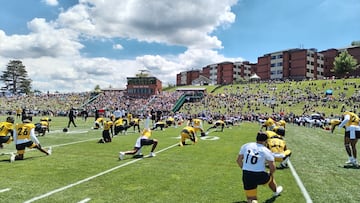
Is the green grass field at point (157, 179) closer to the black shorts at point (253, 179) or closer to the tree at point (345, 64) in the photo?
the black shorts at point (253, 179)

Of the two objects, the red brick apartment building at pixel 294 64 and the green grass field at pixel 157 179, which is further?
the red brick apartment building at pixel 294 64

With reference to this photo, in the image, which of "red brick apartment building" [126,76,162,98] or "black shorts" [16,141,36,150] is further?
"red brick apartment building" [126,76,162,98]

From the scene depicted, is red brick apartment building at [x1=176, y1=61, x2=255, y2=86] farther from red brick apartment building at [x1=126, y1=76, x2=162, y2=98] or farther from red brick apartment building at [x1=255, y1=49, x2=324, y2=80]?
red brick apartment building at [x1=126, y1=76, x2=162, y2=98]

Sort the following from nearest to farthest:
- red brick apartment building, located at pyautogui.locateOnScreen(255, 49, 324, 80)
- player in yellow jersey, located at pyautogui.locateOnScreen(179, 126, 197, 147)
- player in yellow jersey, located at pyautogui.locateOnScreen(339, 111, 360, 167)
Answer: player in yellow jersey, located at pyautogui.locateOnScreen(339, 111, 360, 167) → player in yellow jersey, located at pyautogui.locateOnScreen(179, 126, 197, 147) → red brick apartment building, located at pyautogui.locateOnScreen(255, 49, 324, 80)

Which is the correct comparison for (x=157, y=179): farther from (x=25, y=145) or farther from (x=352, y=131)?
(x=352, y=131)

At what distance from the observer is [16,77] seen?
118312 millimetres

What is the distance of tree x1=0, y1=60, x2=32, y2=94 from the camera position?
116875 millimetres

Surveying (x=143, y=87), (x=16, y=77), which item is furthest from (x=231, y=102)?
(x=16, y=77)

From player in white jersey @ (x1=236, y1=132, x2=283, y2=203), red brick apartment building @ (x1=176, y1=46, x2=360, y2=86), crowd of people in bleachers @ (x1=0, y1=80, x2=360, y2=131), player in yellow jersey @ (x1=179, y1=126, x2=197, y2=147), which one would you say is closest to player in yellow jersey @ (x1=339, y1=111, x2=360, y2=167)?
player in white jersey @ (x1=236, y1=132, x2=283, y2=203)

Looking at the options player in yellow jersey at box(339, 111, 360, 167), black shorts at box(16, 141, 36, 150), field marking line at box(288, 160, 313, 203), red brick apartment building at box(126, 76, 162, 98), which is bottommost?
field marking line at box(288, 160, 313, 203)

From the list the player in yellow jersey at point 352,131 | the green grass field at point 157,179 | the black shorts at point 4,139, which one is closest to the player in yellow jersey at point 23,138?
the green grass field at point 157,179

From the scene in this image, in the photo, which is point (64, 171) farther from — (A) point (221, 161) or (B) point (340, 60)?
(B) point (340, 60)

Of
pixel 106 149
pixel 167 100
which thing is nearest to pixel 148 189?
pixel 106 149

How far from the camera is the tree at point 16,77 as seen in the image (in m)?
117
